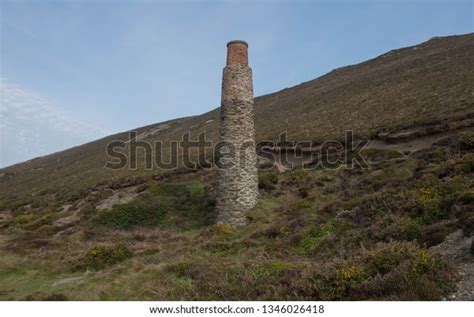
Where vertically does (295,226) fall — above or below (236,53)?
below

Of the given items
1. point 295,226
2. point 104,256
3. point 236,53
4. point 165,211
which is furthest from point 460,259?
point 165,211

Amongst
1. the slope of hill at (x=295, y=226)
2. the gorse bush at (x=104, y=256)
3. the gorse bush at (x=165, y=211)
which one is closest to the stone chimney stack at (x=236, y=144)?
the slope of hill at (x=295, y=226)

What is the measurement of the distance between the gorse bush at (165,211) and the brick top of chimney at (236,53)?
23.3 feet

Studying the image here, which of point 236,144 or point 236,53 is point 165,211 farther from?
point 236,53

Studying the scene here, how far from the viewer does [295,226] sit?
51.4 feet

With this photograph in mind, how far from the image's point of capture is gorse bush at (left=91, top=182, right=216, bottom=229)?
22.1m

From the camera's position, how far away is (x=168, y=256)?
14.2 m

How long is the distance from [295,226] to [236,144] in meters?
6.55

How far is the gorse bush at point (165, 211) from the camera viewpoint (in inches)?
869

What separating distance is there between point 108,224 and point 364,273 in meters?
16.7

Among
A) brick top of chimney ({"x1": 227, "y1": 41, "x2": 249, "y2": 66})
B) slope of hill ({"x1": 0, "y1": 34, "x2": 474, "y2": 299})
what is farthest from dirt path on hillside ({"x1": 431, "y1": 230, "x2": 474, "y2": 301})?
brick top of chimney ({"x1": 227, "y1": 41, "x2": 249, "y2": 66})

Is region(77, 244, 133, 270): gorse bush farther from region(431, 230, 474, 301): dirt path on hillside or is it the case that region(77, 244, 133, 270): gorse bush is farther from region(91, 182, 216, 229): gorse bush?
region(431, 230, 474, 301): dirt path on hillside

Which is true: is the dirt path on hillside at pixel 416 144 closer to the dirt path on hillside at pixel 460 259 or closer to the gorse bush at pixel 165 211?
the gorse bush at pixel 165 211
